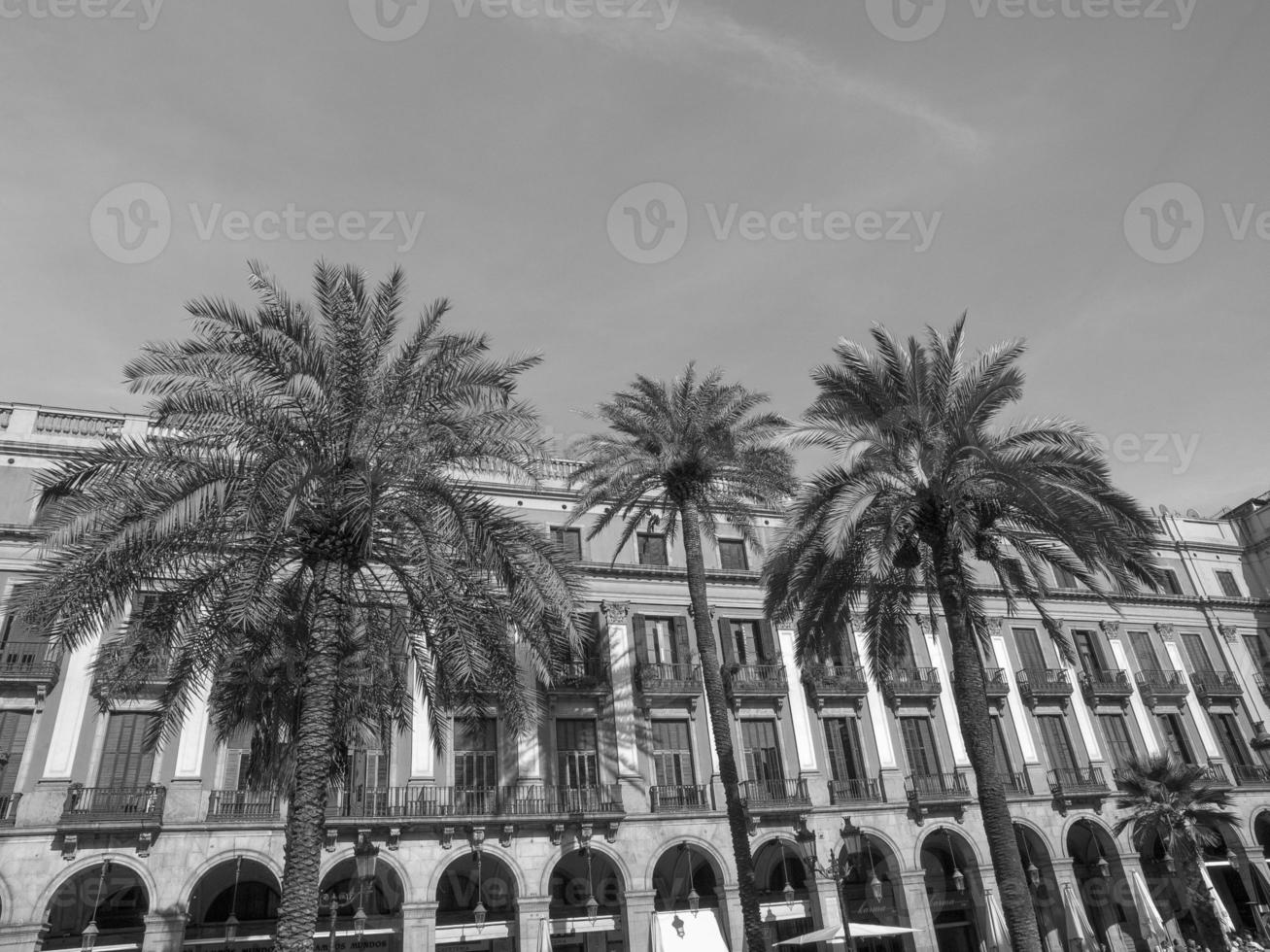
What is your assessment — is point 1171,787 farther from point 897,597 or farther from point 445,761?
point 445,761

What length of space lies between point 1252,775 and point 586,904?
29.4 metres

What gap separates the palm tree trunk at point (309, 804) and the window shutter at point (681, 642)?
721 inches

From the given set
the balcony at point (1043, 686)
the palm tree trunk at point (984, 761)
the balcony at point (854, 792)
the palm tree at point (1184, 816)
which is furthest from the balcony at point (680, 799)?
the balcony at point (1043, 686)

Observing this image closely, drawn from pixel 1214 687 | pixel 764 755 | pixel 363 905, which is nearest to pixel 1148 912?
pixel 764 755

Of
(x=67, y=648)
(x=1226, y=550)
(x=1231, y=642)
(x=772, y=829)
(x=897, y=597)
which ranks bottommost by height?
(x=772, y=829)

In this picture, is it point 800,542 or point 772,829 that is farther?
point 772,829

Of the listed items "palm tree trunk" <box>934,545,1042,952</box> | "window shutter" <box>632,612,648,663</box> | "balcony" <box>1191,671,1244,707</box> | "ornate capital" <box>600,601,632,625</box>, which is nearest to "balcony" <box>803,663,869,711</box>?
"window shutter" <box>632,612,648,663</box>

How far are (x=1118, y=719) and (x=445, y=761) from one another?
28.1 meters

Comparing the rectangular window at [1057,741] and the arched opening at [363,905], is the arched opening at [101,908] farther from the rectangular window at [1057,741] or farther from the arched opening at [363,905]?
the rectangular window at [1057,741]

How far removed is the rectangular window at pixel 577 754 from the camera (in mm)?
28273

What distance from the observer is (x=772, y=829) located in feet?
95.7

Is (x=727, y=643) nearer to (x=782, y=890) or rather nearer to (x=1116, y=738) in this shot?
(x=782, y=890)

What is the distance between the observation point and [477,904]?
26.8 meters

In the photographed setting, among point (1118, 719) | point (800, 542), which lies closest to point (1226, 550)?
point (1118, 719)
